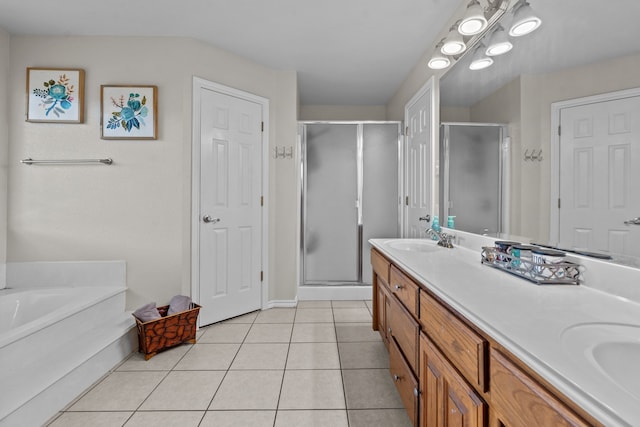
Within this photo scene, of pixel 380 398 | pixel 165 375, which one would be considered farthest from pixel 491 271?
pixel 165 375

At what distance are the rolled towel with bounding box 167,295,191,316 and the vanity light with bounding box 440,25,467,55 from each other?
2.53m

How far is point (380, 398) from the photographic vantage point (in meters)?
1.53

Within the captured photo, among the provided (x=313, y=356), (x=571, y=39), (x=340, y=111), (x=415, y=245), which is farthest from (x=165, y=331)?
(x=340, y=111)

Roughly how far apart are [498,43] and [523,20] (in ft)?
0.68

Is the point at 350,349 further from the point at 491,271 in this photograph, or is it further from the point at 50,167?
the point at 50,167

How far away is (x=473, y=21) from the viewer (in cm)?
151

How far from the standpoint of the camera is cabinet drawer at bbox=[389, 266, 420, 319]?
3.85ft

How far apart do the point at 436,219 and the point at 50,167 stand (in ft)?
10.2

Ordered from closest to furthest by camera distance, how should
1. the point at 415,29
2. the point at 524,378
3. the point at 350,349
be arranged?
1. the point at 524,378
2. the point at 350,349
3. the point at 415,29

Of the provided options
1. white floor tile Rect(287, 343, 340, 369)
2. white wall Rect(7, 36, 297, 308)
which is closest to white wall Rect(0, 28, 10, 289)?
white wall Rect(7, 36, 297, 308)

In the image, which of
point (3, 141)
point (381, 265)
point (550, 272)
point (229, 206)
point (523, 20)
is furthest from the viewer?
point (229, 206)

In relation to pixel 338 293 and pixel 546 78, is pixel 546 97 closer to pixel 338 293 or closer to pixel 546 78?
pixel 546 78

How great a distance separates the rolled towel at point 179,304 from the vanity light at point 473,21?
2.56m

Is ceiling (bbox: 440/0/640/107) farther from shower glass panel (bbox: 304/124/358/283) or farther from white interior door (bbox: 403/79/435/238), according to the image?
shower glass panel (bbox: 304/124/358/283)
